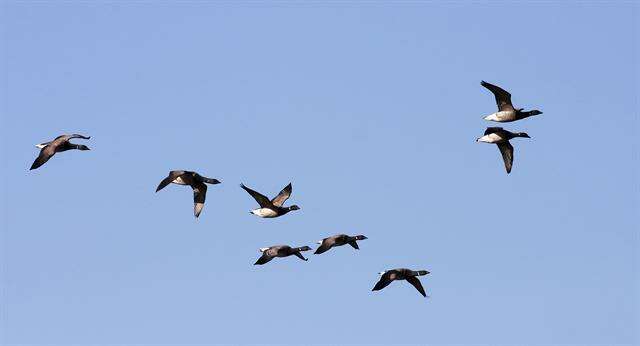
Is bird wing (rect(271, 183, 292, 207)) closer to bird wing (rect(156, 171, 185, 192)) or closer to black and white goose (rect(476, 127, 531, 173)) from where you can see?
bird wing (rect(156, 171, 185, 192))

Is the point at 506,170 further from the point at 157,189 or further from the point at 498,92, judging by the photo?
the point at 157,189

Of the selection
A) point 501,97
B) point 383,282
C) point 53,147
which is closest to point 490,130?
point 501,97

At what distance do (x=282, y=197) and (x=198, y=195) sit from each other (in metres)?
5.42

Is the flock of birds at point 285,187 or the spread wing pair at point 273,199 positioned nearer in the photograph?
the flock of birds at point 285,187

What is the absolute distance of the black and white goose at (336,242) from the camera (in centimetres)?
8338

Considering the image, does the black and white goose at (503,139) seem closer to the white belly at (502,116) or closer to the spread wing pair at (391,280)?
the white belly at (502,116)

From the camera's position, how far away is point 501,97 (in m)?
80.8

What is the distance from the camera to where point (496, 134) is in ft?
273

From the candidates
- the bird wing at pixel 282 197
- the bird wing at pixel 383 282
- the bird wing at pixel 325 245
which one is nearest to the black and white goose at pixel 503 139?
the bird wing at pixel 383 282

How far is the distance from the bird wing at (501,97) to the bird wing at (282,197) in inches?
622

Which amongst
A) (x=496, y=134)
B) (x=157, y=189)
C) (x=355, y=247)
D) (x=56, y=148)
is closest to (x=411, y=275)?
(x=355, y=247)

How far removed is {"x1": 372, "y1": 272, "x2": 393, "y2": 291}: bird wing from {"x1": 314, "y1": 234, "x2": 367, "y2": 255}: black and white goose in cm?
291

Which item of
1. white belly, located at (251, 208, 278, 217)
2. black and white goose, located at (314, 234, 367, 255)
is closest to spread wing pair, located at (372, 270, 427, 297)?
black and white goose, located at (314, 234, 367, 255)

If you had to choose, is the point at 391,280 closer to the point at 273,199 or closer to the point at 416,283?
the point at 416,283
